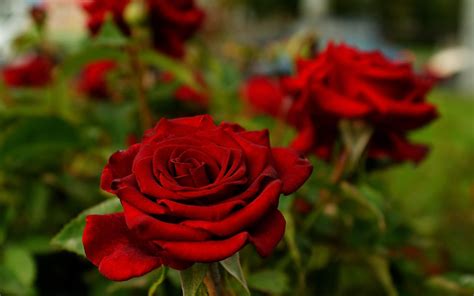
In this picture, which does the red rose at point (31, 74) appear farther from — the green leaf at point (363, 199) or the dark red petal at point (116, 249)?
the dark red petal at point (116, 249)

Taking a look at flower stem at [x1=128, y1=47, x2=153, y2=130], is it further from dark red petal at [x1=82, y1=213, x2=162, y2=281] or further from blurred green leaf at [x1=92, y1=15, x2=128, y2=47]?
dark red petal at [x1=82, y1=213, x2=162, y2=281]

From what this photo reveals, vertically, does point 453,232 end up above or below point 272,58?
below

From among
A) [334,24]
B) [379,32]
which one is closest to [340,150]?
[334,24]

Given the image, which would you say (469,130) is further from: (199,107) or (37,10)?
(37,10)

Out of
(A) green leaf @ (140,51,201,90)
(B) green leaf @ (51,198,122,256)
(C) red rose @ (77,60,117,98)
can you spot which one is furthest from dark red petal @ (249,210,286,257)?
(C) red rose @ (77,60,117,98)

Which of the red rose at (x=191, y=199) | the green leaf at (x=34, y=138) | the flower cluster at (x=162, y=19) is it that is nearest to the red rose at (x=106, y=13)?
the flower cluster at (x=162, y=19)
